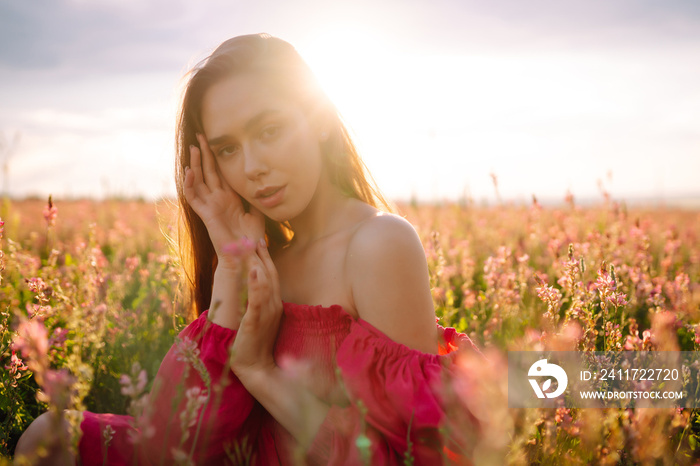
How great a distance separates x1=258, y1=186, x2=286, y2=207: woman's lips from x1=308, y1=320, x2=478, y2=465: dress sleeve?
2.46 feet

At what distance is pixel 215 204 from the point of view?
8.01ft

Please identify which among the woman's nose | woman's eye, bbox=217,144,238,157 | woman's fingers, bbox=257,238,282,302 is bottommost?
woman's fingers, bbox=257,238,282,302

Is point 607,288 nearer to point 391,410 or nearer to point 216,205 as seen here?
point 391,410

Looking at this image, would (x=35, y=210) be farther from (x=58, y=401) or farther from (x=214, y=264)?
(x=58, y=401)

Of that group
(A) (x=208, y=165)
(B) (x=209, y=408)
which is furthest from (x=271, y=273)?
(A) (x=208, y=165)

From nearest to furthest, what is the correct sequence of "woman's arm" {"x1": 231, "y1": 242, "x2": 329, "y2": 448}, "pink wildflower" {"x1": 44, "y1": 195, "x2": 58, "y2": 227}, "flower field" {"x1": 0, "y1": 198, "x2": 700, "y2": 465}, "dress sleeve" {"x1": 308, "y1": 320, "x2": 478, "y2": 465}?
"flower field" {"x1": 0, "y1": 198, "x2": 700, "y2": 465} < "dress sleeve" {"x1": 308, "y1": 320, "x2": 478, "y2": 465} < "woman's arm" {"x1": 231, "y1": 242, "x2": 329, "y2": 448} < "pink wildflower" {"x1": 44, "y1": 195, "x2": 58, "y2": 227}

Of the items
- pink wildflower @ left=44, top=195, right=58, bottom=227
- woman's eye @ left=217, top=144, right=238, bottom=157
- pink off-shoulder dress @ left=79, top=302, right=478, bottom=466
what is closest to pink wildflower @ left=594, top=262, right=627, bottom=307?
pink off-shoulder dress @ left=79, top=302, right=478, bottom=466

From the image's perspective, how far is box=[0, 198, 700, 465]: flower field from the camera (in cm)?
124

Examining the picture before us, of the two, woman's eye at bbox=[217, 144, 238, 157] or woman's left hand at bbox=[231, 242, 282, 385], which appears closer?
woman's left hand at bbox=[231, 242, 282, 385]

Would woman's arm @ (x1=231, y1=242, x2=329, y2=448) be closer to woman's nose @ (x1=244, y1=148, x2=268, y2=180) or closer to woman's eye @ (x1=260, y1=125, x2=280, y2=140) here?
woman's nose @ (x1=244, y1=148, x2=268, y2=180)

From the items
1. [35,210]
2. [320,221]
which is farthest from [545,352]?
[35,210]

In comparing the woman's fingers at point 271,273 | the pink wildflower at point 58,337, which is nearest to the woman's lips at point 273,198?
the woman's fingers at point 271,273

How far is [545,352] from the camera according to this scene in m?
2.21

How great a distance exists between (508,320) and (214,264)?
1919mm
